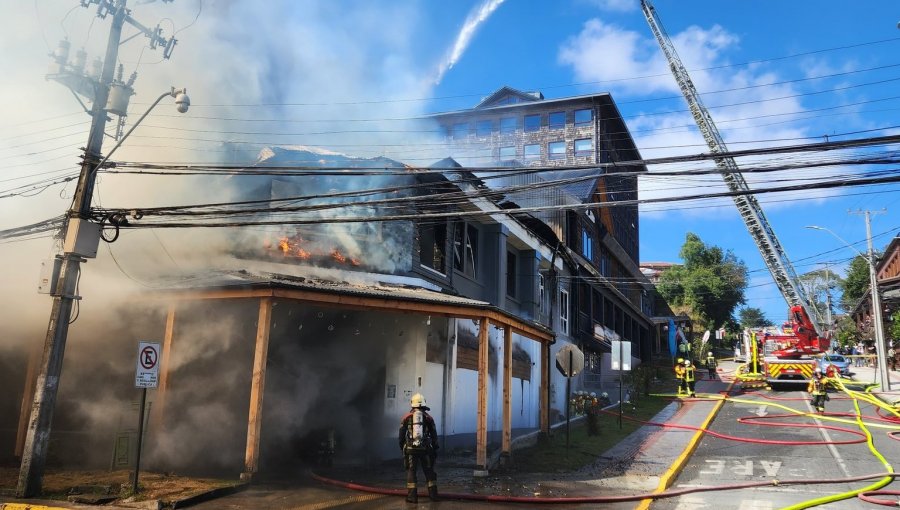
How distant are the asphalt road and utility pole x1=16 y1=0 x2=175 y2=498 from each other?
8.68 metres

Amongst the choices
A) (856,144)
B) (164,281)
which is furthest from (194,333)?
(856,144)

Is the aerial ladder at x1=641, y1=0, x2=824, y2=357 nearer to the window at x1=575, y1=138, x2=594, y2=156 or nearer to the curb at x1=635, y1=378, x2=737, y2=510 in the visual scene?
the curb at x1=635, y1=378, x2=737, y2=510

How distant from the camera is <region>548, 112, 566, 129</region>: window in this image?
1839 inches

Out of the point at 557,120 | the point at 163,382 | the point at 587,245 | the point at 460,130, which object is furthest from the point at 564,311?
the point at 460,130

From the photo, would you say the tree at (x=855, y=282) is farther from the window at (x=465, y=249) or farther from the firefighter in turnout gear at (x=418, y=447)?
the firefighter in turnout gear at (x=418, y=447)

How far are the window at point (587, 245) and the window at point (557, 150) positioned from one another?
1327 centimetres

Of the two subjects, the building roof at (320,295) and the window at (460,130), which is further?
the window at (460,130)

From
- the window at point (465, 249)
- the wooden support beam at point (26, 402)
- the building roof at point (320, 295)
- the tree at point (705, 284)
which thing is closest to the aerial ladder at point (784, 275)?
the window at point (465, 249)

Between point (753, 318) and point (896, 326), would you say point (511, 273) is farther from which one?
point (753, 318)

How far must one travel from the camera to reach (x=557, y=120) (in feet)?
154

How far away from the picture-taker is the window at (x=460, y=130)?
48969 millimetres

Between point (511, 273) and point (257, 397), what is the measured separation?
12.4 meters

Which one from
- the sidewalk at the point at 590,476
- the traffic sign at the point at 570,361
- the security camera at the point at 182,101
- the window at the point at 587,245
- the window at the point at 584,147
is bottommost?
the sidewalk at the point at 590,476

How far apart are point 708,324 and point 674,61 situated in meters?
27.7
